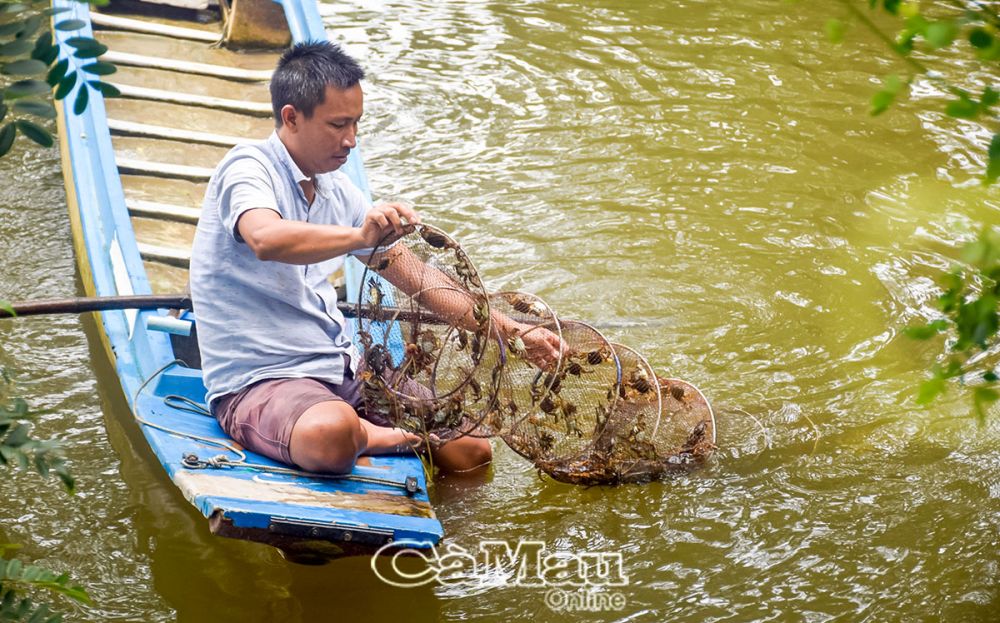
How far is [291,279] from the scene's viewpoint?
11.8 feet

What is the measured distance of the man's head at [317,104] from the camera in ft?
11.2

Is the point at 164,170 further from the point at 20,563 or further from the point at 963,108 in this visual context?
the point at 963,108

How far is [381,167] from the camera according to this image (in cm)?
684

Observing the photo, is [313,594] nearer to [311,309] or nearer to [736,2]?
[311,309]

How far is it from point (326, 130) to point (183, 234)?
1900 mm

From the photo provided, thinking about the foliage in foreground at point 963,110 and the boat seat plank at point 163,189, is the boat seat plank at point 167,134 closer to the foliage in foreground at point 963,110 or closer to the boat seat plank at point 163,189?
the boat seat plank at point 163,189

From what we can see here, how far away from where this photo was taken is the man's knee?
339cm

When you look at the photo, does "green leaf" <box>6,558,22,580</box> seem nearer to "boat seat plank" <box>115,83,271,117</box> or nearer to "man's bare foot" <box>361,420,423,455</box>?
"man's bare foot" <box>361,420,423,455</box>

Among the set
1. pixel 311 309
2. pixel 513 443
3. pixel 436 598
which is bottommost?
pixel 436 598

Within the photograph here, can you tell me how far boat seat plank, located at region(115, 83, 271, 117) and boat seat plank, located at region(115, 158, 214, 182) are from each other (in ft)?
2.38

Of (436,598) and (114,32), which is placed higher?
(114,32)

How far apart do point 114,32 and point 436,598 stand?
4.70m

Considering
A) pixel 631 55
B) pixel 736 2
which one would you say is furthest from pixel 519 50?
pixel 736 2

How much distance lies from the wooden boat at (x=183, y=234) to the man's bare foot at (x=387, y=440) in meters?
0.04
